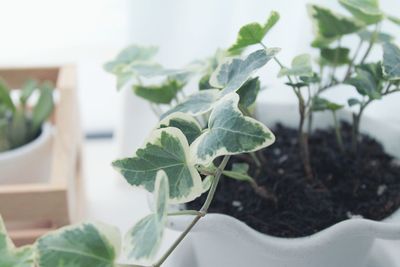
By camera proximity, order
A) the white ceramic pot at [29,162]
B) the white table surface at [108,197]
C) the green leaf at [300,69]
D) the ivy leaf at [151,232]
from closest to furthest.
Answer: the ivy leaf at [151,232] < the green leaf at [300,69] < the white ceramic pot at [29,162] < the white table surface at [108,197]

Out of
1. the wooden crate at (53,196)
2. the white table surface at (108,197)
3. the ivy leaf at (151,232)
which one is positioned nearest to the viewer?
the ivy leaf at (151,232)

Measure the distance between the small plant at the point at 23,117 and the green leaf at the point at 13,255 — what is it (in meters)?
0.35

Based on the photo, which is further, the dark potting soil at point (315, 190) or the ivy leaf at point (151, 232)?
the dark potting soil at point (315, 190)

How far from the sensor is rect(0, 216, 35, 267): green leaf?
1.00 feet

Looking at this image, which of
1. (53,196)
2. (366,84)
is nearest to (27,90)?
(53,196)

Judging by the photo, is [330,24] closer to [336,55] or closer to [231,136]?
[336,55]

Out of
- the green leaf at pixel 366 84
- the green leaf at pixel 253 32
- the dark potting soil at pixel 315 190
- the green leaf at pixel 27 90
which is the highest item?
the green leaf at pixel 253 32

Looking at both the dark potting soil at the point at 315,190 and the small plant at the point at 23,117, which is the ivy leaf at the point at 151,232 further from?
the small plant at the point at 23,117

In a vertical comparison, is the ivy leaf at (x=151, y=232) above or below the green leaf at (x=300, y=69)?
below

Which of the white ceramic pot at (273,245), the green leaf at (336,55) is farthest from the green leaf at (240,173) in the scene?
the green leaf at (336,55)

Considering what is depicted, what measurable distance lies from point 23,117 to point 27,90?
0.04 meters

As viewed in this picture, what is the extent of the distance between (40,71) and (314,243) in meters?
0.52

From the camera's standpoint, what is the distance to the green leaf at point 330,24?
44 centimetres

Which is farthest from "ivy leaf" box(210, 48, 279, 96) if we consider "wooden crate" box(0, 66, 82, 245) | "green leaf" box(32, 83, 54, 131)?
"green leaf" box(32, 83, 54, 131)
